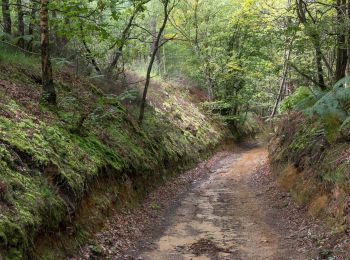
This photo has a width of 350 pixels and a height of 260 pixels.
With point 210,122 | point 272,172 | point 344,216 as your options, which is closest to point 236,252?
point 344,216

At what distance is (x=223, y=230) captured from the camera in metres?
9.00

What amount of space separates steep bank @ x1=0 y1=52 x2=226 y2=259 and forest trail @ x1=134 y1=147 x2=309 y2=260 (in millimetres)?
1391

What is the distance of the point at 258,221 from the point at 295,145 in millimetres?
4381

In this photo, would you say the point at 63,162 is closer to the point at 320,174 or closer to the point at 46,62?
the point at 46,62

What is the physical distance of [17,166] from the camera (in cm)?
634

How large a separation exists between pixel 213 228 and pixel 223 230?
295mm

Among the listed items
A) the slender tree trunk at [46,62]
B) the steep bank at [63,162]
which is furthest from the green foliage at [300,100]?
the slender tree trunk at [46,62]

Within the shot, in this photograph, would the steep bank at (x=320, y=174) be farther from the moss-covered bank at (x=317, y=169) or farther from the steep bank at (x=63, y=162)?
the steep bank at (x=63, y=162)

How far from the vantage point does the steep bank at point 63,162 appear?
5688 mm

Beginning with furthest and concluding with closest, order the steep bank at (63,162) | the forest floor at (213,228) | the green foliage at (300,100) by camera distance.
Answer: the green foliage at (300,100), the forest floor at (213,228), the steep bank at (63,162)

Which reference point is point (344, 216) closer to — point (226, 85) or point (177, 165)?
point (177, 165)

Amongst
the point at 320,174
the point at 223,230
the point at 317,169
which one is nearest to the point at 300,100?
the point at 317,169

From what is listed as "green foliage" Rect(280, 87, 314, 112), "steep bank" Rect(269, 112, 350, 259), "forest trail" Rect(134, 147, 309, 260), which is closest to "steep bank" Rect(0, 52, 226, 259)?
"forest trail" Rect(134, 147, 309, 260)

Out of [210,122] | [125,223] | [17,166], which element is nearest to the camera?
[17,166]
